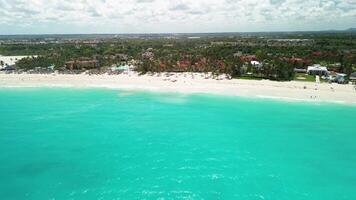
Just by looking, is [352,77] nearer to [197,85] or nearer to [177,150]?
[197,85]

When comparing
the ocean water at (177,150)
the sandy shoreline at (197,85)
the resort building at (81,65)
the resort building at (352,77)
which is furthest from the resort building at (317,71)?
the resort building at (81,65)

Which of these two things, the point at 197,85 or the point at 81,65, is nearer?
the point at 197,85

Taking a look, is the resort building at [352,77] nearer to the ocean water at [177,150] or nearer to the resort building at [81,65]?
the ocean water at [177,150]

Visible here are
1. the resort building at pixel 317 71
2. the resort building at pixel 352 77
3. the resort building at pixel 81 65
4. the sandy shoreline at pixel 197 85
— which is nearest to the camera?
the sandy shoreline at pixel 197 85

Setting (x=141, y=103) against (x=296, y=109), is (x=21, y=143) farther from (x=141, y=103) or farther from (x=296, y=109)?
(x=296, y=109)

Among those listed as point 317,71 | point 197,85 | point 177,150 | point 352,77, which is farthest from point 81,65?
point 352,77
